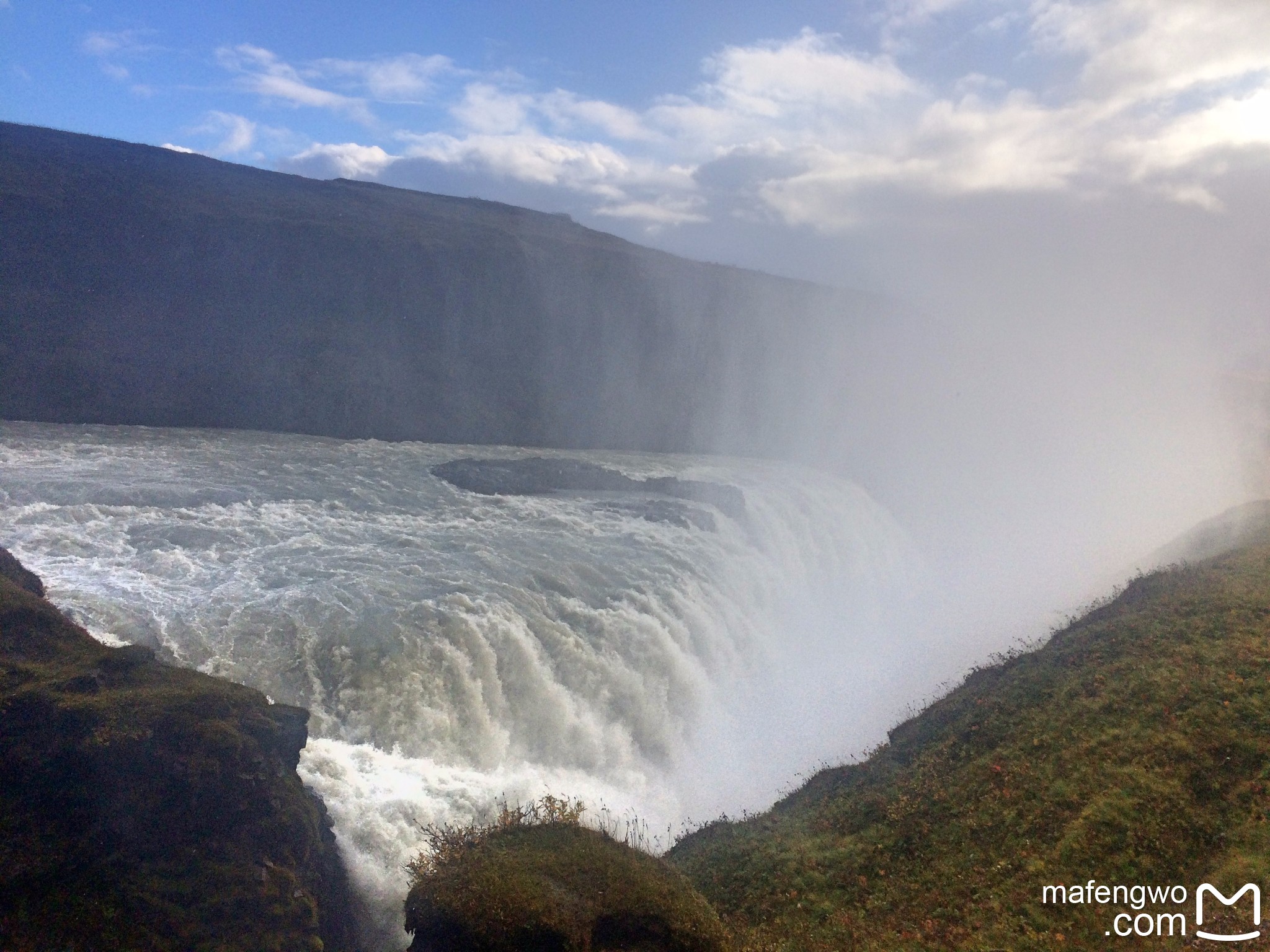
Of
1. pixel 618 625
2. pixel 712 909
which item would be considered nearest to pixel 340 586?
pixel 618 625

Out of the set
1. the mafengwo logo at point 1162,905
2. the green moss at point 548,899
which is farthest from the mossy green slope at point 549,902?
the mafengwo logo at point 1162,905

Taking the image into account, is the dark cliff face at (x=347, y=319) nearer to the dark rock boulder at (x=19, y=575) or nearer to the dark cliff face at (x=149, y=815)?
the dark rock boulder at (x=19, y=575)

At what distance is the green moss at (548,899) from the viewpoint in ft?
23.4

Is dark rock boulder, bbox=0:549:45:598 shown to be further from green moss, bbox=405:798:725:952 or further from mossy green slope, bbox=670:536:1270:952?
mossy green slope, bbox=670:536:1270:952

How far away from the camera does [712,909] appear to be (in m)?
8.30

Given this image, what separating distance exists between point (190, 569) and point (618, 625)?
966 centimetres

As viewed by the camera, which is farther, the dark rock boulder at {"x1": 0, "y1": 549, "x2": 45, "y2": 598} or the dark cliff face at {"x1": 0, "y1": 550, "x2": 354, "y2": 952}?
the dark rock boulder at {"x1": 0, "y1": 549, "x2": 45, "y2": 598}

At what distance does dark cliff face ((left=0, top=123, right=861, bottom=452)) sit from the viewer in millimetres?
36344

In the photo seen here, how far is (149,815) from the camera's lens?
7.91 meters

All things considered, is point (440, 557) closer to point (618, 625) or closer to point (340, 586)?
point (340, 586)

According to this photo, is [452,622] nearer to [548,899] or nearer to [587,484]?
[548,899]

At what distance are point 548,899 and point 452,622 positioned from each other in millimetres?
9804

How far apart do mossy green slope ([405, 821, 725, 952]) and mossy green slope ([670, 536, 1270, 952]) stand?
1087 millimetres

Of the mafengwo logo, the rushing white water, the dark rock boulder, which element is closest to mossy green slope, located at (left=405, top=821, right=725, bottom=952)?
the rushing white water
